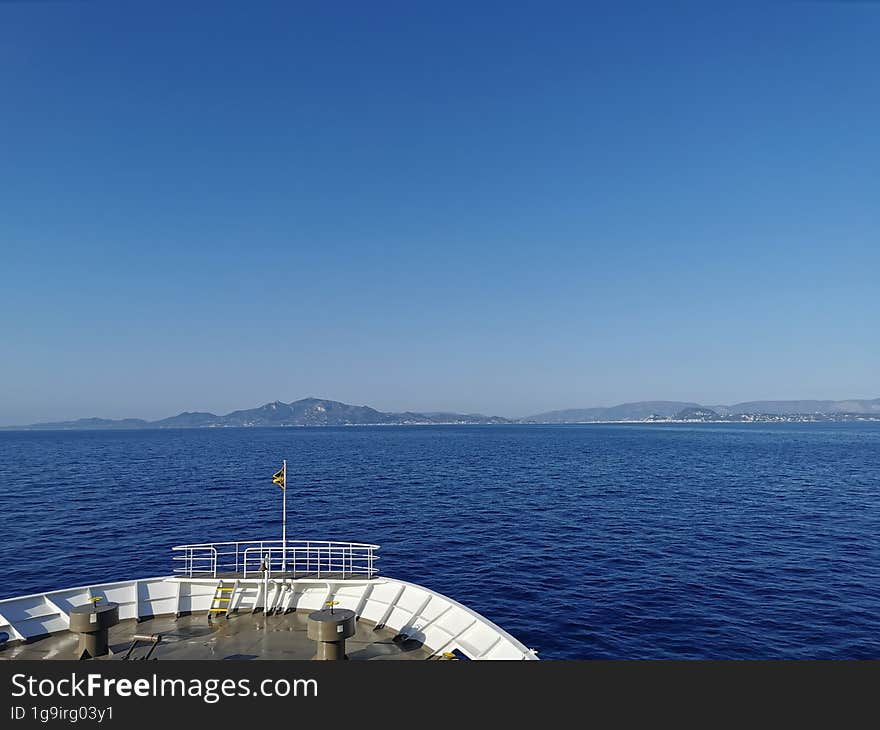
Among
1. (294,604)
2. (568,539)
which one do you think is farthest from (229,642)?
(568,539)

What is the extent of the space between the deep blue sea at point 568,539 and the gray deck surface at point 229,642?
42.0ft

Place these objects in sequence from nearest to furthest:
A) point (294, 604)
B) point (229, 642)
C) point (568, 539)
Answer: point (229, 642) → point (294, 604) → point (568, 539)

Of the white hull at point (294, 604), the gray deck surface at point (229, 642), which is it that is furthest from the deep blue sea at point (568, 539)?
the gray deck surface at point (229, 642)

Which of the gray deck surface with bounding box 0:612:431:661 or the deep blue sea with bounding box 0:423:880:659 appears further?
the deep blue sea with bounding box 0:423:880:659

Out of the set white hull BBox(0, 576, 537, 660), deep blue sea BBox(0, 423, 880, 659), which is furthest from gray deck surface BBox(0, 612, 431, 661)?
deep blue sea BBox(0, 423, 880, 659)

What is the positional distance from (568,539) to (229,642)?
124ft

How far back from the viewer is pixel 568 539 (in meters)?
49.8

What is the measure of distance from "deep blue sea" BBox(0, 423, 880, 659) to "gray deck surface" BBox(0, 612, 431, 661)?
42.0 feet

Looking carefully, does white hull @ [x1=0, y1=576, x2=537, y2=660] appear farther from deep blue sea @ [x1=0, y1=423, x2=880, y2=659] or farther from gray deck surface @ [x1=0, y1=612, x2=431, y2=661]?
deep blue sea @ [x1=0, y1=423, x2=880, y2=659]

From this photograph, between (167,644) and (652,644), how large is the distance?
23156mm

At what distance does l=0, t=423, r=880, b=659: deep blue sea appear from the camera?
30.2m

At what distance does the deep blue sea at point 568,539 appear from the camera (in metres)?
30.2

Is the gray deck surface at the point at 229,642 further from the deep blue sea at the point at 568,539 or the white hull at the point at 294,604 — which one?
the deep blue sea at the point at 568,539

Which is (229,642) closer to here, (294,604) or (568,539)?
(294,604)
